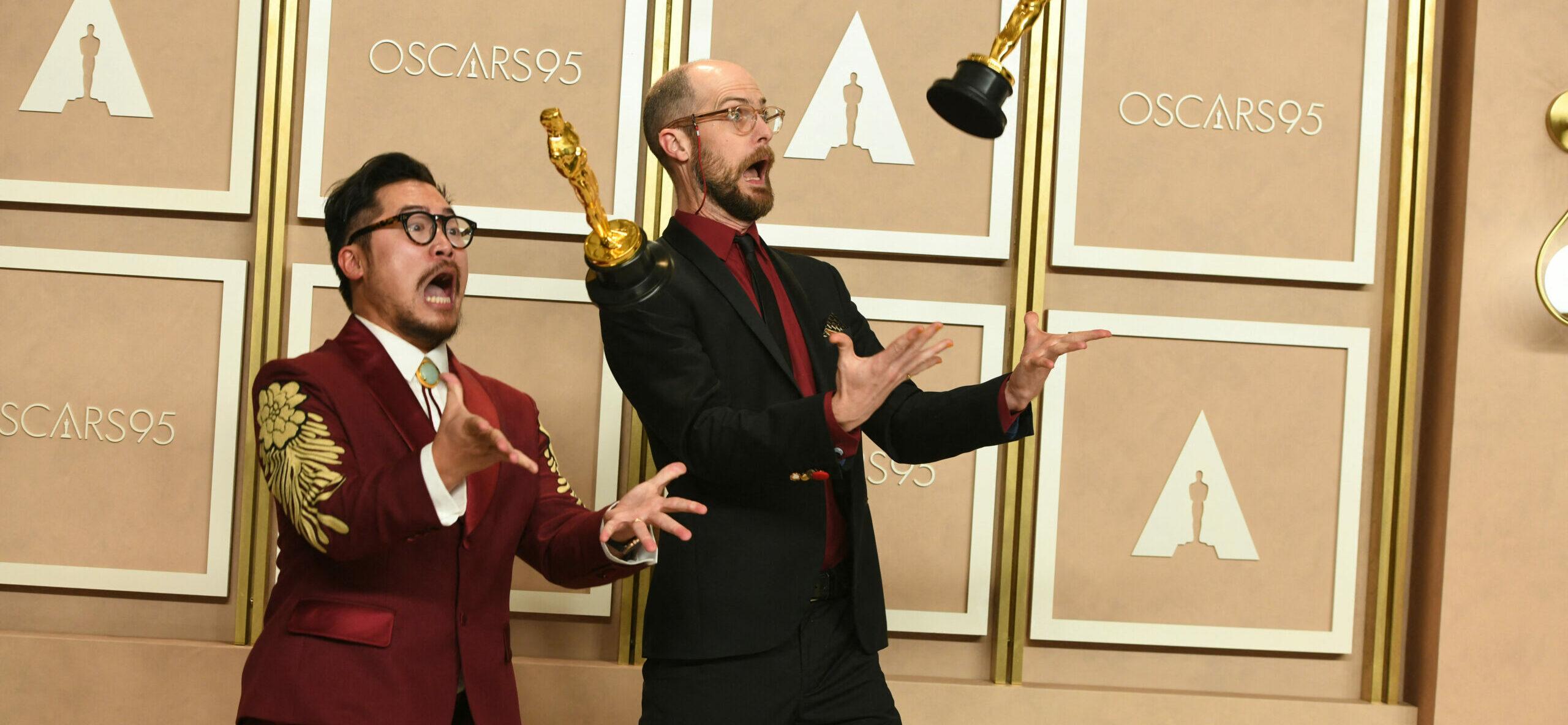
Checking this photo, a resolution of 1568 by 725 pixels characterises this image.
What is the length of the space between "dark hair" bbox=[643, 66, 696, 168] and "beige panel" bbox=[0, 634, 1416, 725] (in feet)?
4.60

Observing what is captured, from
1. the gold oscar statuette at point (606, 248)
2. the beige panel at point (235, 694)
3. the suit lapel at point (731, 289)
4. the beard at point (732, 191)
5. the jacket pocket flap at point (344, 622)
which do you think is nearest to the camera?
the gold oscar statuette at point (606, 248)

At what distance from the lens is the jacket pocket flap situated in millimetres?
1950

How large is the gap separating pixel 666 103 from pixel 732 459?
760mm

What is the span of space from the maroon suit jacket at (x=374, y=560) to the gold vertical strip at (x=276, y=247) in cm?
111

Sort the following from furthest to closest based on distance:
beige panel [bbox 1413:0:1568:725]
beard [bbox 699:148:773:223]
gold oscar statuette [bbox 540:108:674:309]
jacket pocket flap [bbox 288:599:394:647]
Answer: beige panel [bbox 1413:0:1568:725]
beard [bbox 699:148:773:223]
jacket pocket flap [bbox 288:599:394:647]
gold oscar statuette [bbox 540:108:674:309]

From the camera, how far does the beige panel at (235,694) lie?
3.06 m

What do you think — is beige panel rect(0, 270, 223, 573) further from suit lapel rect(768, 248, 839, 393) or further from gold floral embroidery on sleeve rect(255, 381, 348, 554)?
suit lapel rect(768, 248, 839, 393)

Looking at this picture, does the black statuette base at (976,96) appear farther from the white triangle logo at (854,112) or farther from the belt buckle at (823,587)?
the white triangle logo at (854,112)

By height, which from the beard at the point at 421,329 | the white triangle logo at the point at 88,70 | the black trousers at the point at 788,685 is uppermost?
the white triangle logo at the point at 88,70

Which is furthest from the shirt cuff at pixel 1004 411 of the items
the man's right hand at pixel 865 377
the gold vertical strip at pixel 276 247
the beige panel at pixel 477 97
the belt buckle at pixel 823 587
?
the gold vertical strip at pixel 276 247

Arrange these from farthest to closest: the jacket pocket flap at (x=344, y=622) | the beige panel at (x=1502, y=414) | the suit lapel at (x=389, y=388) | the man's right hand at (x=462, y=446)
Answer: the beige panel at (x=1502, y=414) → the suit lapel at (x=389, y=388) → the jacket pocket flap at (x=344, y=622) → the man's right hand at (x=462, y=446)

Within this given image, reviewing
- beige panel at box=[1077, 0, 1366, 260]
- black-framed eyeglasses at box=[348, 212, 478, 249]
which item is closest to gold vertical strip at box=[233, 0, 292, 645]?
black-framed eyeglasses at box=[348, 212, 478, 249]

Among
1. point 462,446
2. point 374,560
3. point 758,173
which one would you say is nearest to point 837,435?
point 462,446

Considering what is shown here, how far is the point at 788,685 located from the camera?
2.10 m
